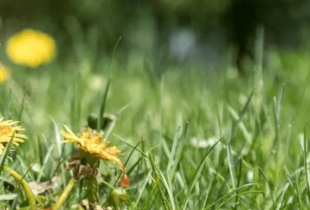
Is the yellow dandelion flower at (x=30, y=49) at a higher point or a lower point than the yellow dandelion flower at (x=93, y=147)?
lower

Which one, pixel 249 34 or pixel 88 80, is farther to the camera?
pixel 249 34

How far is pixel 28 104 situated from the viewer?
1.15m

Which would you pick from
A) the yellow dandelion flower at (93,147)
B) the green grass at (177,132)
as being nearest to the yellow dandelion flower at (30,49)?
the green grass at (177,132)

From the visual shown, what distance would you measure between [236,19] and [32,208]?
3.74 metres

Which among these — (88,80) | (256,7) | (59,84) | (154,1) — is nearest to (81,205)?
(88,80)

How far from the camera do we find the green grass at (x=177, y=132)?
107 cm

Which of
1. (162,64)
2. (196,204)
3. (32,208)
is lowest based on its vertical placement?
(162,64)

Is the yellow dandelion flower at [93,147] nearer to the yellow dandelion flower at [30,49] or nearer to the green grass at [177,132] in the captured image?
the green grass at [177,132]

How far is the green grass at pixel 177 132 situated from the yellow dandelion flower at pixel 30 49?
0.06 metres

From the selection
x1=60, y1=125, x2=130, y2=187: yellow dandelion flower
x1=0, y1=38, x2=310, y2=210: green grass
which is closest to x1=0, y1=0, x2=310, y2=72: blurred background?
x1=0, y1=38, x2=310, y2=210: green grass

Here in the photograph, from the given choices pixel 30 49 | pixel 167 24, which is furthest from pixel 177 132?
pixel 167 24

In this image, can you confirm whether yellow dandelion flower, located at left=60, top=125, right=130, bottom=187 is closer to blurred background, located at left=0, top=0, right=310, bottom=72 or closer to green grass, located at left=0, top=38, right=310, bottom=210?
green grass, located at left=0, top=38, right=310, bottom=210

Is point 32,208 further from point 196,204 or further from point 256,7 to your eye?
point 256,7

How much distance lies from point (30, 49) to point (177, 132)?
83.4 inches
